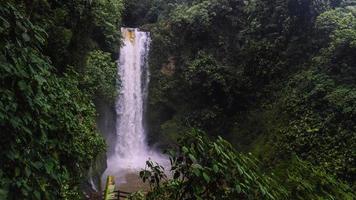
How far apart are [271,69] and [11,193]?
15.3m

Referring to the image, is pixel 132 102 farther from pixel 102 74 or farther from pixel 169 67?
pixel 102 74

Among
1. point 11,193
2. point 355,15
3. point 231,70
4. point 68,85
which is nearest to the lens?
point 11,193

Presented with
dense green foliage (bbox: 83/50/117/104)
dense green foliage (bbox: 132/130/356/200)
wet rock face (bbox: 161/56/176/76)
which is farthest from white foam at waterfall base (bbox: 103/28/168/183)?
dense green foliage (bbox: 132/130/356/200)

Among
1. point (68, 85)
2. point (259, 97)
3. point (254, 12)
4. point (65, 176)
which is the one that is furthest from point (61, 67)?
point (254, 12)

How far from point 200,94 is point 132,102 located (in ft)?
13.1

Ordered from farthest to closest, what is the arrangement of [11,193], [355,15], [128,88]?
[128,88]
[355,15]
[11,193]

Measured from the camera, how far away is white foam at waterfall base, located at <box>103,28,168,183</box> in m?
20.1

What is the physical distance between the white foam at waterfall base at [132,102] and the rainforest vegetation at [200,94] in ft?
1.98

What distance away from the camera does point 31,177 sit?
2984 mm

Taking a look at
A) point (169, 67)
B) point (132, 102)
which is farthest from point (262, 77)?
point (132, 102)

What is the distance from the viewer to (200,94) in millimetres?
19391

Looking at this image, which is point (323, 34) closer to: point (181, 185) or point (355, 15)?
point (355, 15)

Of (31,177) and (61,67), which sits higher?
(61,67)

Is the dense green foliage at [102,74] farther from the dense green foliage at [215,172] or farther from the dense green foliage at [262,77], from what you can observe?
the dense green foliage at [215,172]
